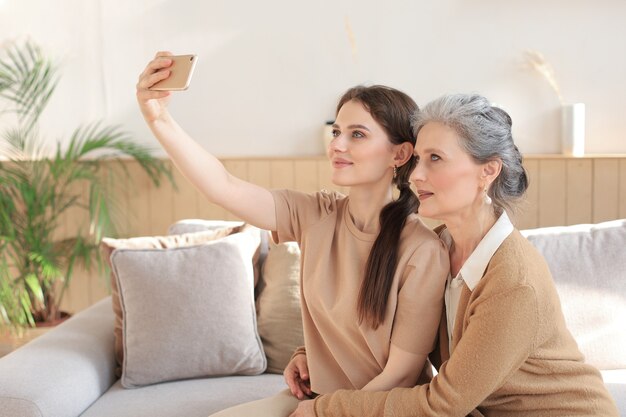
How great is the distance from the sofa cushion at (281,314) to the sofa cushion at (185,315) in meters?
0.06

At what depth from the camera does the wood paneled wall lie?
3.56 meters

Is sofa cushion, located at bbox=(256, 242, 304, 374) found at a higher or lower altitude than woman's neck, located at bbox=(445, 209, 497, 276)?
lower

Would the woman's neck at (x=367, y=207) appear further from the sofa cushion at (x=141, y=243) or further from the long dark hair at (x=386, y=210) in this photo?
the sofa cushion at (x=141, y=243)

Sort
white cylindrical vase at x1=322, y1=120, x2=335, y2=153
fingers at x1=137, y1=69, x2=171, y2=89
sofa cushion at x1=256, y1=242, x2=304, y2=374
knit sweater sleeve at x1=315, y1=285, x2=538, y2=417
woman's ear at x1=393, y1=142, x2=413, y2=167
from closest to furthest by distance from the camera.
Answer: knit sweater sleeve at x1=315, y1=285, x2=538, y2=417, fingers at x1=137, y1=69, x2=171, y2=89, woman's ear at x1=393, y1=142, x2=413, y2=167, sofa cushion at x1=256, y1=242, x2=304, y2=374, white cylindrical vase at x1=322, y1=120, x2=335, y2=153

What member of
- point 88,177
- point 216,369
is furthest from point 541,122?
point 88,177

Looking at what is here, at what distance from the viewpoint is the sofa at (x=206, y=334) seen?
103 inches

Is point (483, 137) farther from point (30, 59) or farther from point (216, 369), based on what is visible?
point (30, 59)

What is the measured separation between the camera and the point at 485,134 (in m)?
1.78

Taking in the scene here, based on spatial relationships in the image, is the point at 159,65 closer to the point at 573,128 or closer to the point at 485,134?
the point at 485,134

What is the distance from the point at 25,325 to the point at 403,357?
8.51 feet

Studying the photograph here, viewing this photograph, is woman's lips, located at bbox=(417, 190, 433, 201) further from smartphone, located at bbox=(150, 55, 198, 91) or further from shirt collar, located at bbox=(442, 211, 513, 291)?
smartphone, located at bbox=(150, 55, 198, 91)

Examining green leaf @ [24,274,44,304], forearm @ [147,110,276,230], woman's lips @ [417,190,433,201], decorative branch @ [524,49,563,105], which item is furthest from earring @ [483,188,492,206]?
green leaf @ [24,274,44,304]

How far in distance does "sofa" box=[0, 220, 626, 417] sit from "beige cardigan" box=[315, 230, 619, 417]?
34.5 inches

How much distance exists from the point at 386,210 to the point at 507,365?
0.48m
